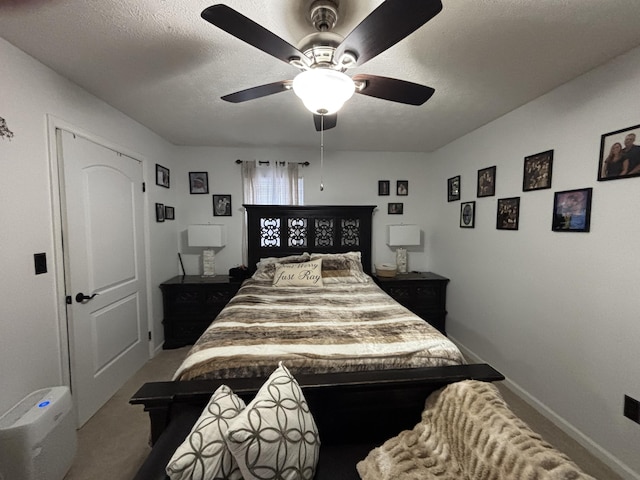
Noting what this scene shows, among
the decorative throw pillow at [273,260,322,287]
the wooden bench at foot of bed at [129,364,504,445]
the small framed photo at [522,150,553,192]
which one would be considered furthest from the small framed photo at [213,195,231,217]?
the small framed photo at [522,150,553,192]

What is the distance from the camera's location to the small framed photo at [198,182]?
3.46m

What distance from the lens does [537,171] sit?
210 centimetres

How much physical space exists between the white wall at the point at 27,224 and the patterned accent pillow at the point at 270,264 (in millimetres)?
1640

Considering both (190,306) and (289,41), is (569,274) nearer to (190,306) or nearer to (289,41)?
(289,41)

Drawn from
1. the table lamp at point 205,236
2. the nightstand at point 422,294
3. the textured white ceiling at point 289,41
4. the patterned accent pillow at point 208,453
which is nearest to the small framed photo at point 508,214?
the textured white ceiling at point 289,41

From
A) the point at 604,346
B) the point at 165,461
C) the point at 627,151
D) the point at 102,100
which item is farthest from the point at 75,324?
the point at 627,151

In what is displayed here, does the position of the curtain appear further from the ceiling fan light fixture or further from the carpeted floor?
the ceiling fan light fixture

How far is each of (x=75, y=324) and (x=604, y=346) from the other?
3.39 metres

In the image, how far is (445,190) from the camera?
11.2ft

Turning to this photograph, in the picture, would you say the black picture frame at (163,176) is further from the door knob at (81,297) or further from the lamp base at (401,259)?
the lamp base at (401,259)

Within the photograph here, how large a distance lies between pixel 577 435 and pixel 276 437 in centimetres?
Answer: 210

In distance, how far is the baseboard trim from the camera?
60.9 inches

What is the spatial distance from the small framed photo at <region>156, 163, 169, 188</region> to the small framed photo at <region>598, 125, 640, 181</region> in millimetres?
3670

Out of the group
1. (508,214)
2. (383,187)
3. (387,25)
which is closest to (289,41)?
(387,25)
